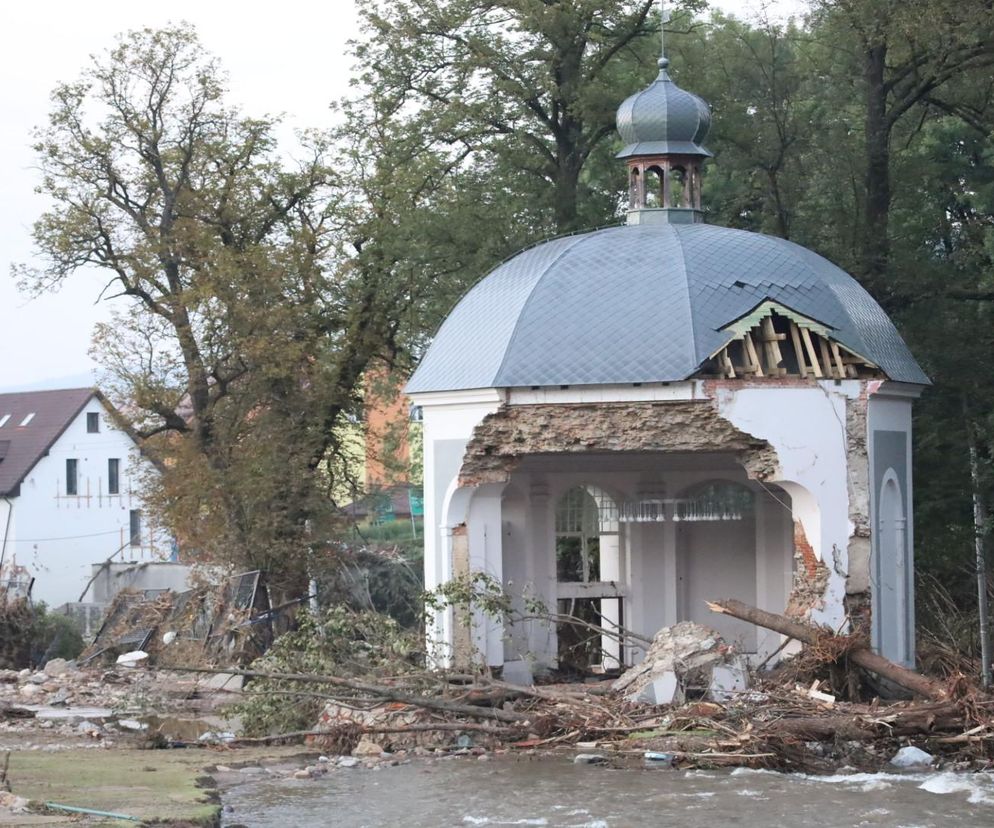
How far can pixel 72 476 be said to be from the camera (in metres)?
52.3

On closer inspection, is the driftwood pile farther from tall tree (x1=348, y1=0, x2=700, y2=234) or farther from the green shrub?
tall tree (x1=348, y1=0, x2=700, y2=234)

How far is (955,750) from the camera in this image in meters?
17.1

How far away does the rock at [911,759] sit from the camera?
1686 centimetres

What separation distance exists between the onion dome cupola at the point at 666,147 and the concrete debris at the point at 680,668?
6.94 meters

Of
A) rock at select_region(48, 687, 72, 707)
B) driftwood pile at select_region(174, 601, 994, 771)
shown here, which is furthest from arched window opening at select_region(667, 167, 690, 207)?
rock at select_region(48, 687, 72, 707)

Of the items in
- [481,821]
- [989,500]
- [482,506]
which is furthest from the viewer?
[989,500]

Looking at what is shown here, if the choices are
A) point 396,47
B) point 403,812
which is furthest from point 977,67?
point 403,812

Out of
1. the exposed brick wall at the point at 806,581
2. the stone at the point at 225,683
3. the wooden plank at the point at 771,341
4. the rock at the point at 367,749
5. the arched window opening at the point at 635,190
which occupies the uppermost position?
the arched window opening at the point at 635,190

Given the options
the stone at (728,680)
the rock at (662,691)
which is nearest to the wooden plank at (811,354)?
the stone at (728,680)

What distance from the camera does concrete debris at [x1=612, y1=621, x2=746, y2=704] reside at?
62.0ft

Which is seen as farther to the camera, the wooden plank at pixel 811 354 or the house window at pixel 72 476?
the house window at pixel 72 476

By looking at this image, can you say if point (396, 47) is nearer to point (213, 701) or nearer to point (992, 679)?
point (213, 701)

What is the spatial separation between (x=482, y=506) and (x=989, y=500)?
29.9ft

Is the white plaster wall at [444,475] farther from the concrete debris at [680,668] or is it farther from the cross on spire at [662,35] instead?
A: the cross on spire at [662,35]
